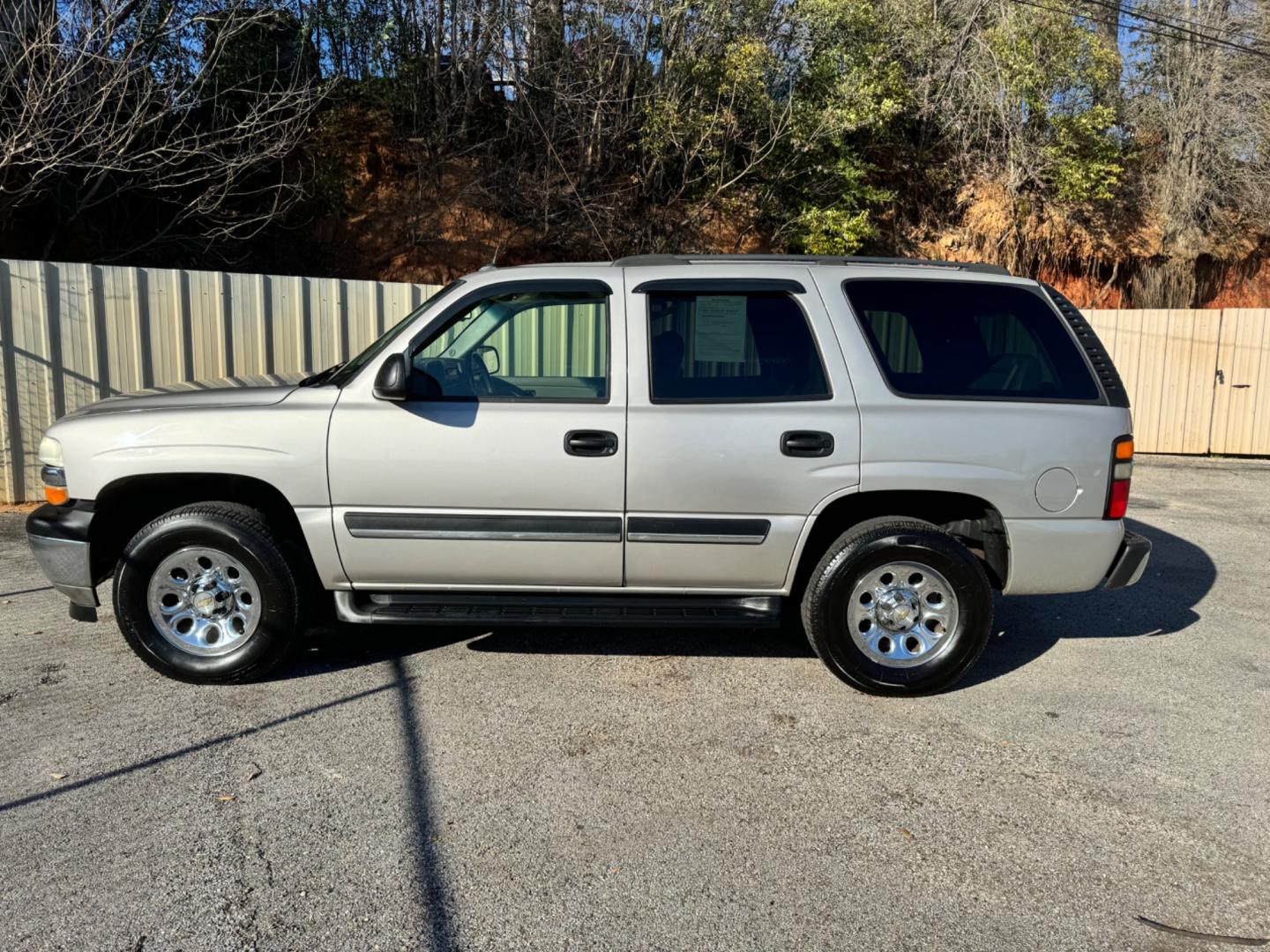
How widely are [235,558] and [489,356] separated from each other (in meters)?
1.53

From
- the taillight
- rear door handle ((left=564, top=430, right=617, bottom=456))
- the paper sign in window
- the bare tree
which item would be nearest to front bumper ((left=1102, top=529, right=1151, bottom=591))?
the taillight

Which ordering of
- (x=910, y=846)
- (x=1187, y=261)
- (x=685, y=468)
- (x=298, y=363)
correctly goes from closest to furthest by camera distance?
(x=910, y=846) < (x=685, y=468) < (x=298, y=363) < (x=1187, y=261)

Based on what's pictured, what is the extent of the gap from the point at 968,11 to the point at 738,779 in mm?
16015

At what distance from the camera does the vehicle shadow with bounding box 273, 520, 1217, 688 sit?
500 cm

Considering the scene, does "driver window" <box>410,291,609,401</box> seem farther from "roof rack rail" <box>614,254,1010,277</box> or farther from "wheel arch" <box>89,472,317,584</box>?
"wheel arch" <box>89,472,317,584</box>

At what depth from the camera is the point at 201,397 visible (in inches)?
177

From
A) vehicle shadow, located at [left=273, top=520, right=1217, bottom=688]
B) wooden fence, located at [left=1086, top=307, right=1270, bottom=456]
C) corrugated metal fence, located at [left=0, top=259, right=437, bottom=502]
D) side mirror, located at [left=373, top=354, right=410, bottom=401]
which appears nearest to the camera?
side mirror, located at [left=373, top=354, right=410, bottom=401]

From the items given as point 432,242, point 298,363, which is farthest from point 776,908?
point 432,242

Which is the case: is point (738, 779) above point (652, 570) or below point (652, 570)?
below

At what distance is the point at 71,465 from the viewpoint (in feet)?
14.3

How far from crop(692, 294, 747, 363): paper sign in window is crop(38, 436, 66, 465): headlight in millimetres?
3038

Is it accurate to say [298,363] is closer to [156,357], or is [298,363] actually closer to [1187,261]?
[156,357]

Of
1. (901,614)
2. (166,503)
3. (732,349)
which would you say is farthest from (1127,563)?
(166,503)

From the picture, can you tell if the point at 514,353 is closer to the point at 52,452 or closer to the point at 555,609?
the point at 555,609
